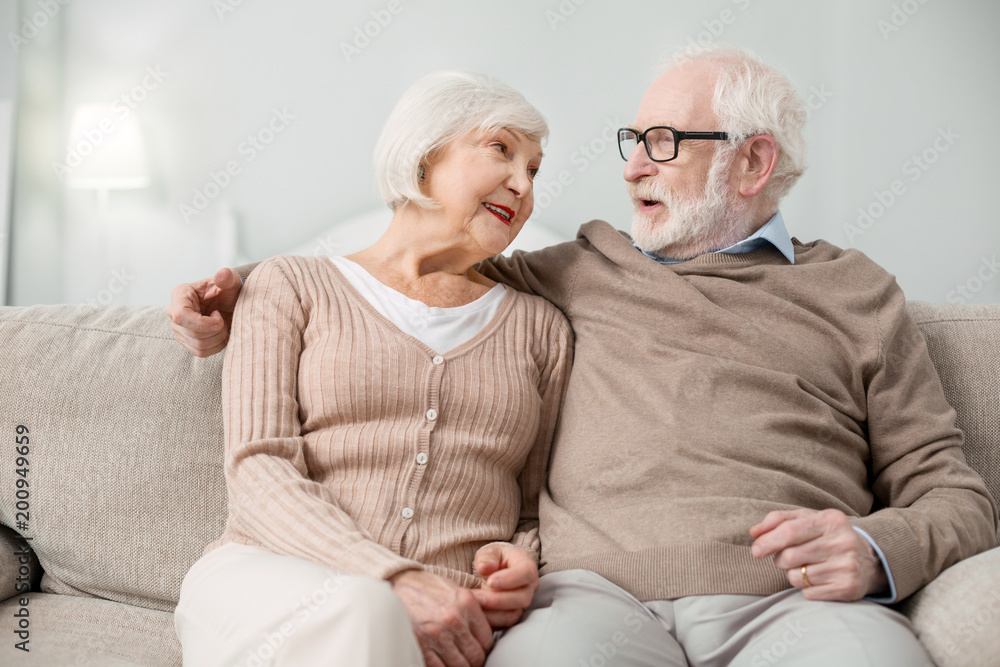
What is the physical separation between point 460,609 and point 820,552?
51 cm

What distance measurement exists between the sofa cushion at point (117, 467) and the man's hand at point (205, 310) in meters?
0.19

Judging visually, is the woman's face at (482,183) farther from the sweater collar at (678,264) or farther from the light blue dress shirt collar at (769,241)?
the light blue dress shirt collar at (769,241)

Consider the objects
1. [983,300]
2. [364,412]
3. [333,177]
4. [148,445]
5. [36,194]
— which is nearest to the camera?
[364,412]

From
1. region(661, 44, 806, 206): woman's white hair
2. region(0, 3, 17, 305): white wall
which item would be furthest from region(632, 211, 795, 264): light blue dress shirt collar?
A: region(0, 3, 17, 305): white wall

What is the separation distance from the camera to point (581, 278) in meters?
1.52

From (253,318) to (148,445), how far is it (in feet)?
1.45

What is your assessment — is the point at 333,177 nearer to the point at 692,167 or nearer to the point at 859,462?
the point at 692,167

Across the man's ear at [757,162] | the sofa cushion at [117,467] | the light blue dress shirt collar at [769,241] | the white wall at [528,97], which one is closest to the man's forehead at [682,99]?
the man's ear at [757,162]

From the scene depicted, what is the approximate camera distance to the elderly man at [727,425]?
1.09 meters

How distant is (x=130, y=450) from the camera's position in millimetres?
1504

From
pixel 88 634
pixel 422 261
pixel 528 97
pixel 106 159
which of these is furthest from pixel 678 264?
pixel 106 159

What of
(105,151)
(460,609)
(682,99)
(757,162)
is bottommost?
(460,609)

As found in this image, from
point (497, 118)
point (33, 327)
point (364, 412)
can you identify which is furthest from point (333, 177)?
point (364, 412)

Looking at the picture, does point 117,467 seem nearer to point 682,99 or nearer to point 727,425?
point 727,425
